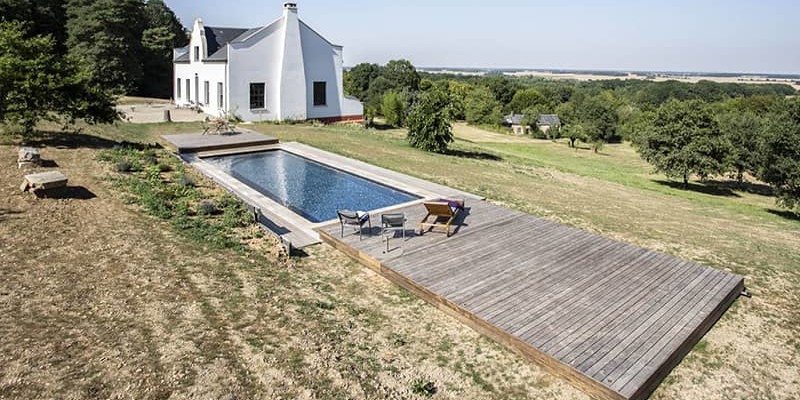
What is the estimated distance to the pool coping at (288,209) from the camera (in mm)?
9531

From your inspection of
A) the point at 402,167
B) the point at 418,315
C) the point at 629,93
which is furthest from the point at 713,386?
the point at 629,93

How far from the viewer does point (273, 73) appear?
86.2 ft

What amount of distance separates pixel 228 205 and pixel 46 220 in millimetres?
3129

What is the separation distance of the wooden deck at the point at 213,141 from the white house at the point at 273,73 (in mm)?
5951

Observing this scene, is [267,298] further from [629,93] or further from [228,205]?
[629,93]

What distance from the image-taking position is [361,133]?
982 inches

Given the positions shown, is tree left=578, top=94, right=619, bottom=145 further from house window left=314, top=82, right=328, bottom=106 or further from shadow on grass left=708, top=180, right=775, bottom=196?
house window left=314, top=82, right=328, bottom=106

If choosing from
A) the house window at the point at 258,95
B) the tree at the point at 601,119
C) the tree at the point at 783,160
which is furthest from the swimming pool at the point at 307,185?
the tree at the point at 601,119

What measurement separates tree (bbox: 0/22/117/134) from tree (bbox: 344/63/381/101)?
6068 cm

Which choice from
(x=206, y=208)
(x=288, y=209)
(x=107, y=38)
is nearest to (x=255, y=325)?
(x=206, y=208)

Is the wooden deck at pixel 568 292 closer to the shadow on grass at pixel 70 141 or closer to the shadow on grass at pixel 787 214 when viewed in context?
the shadow on grass at pixel 70 141

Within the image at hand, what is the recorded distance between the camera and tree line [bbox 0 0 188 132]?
42.1 ft

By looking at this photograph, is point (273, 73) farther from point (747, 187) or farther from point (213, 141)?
point (747, 187)

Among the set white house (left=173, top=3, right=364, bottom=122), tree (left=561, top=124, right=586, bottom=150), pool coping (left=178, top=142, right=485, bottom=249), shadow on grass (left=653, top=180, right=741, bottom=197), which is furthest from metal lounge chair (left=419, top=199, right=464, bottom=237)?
tree (left=561, top=124, right=586, bottom=150)
